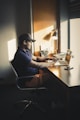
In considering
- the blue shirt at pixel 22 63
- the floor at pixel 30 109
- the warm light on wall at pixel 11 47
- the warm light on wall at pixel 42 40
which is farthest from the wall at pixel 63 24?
the blue shirt at pixel 22 63

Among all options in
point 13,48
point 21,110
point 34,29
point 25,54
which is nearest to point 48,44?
point 34,29

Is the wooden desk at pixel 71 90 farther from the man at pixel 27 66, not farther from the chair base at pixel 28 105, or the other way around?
the chair base at pixel 28 105

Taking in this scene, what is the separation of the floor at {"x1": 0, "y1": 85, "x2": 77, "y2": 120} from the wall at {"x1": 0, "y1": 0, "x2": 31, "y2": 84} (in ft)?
2.80

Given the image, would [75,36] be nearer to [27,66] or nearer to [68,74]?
[27,66]

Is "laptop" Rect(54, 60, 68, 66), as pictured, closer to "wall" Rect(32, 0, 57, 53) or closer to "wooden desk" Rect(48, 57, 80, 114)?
"wooden desk" Rect(48, 57, 80, 114)

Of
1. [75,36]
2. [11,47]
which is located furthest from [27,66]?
[75,36]

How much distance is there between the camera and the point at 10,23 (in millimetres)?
4535

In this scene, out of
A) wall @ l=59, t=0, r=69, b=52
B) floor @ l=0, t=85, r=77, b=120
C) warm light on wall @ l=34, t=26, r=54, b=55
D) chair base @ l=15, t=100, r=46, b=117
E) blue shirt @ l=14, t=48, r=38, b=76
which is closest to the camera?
floor @ l=0, t=85, r=77, b=120

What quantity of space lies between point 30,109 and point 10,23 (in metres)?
1.98

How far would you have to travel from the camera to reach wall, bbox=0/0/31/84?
14.7ft

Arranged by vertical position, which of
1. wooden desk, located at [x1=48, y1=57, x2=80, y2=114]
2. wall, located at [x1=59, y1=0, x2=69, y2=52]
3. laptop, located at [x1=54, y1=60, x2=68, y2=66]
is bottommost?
wooden desk, located at [x1=48, y1=57, x2=80, y2=114]

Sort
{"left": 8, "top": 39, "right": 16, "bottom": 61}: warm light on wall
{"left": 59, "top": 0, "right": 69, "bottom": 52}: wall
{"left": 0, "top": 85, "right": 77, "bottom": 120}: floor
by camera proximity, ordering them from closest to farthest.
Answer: {"left": 0, "top": 85, "right": 77, "bottom": 120}: floor < {"left": 59, "top": 0, "right": 69, "bottom": 52}: wall < {"left": 8, "top": 39, "right": 16, "bottom": 61}: warm light on wall

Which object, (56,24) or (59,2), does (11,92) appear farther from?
(59,2)

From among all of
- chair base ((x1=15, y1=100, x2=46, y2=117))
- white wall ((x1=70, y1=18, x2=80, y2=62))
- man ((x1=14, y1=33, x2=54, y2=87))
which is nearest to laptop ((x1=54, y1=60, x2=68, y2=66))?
man ((x1=14, y1=33, x2=54, y2=87))
